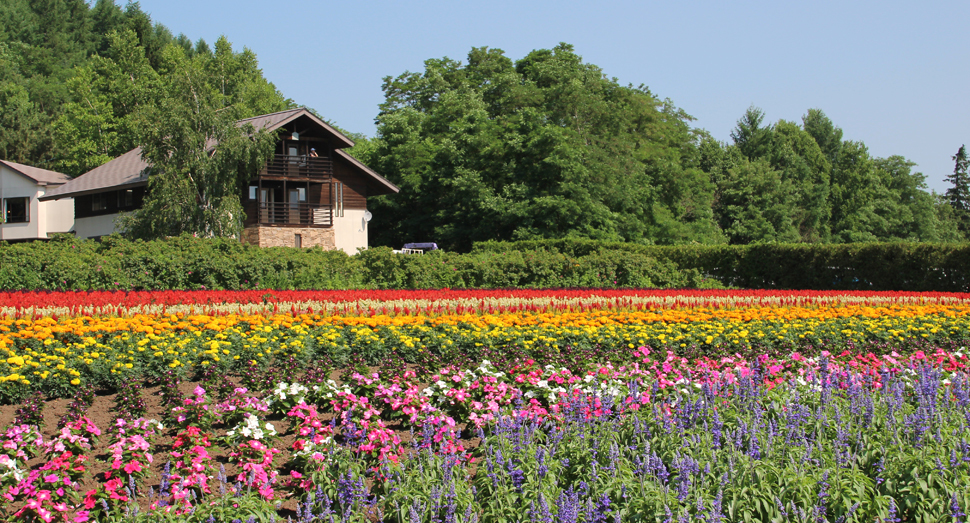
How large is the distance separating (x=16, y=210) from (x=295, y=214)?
78.2 ft

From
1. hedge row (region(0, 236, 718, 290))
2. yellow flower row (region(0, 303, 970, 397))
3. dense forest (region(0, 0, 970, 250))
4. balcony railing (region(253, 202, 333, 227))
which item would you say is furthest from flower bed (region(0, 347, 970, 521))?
balcony railing (region(253, 202, 333, 227))

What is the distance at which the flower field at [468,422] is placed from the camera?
4.46 metres

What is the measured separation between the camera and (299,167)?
35062mm

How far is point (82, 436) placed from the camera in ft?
18.4

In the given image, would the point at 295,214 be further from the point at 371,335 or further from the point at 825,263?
the point at 371,335

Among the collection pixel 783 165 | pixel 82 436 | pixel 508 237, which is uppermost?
pixel 783 165

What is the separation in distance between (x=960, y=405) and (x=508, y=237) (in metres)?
32.2

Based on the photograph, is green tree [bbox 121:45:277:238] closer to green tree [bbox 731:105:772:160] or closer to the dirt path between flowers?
the dirt path between flowers

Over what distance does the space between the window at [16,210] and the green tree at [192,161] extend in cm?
2123

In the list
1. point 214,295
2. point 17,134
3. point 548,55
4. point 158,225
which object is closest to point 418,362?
point 214,295

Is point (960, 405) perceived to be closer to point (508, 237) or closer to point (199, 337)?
point (199, 337)

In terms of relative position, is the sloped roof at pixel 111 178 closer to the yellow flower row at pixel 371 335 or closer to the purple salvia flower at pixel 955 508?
the yellow flower row at pixel 371 335

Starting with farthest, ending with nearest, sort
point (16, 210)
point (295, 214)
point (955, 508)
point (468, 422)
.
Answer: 1. point (16, 210)
2. point (295, 214)
3. point (468, 422)
4. point (955, 508)

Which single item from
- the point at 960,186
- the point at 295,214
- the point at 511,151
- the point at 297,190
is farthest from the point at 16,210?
the point at 960,186
